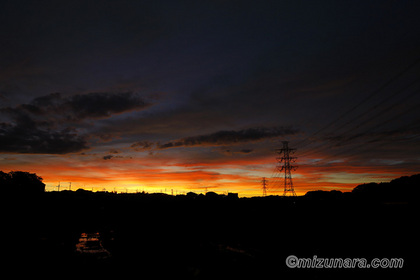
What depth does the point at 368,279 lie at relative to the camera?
50.5 ft

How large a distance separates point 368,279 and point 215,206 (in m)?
44.1

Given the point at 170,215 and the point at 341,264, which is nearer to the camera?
the point at 341,264

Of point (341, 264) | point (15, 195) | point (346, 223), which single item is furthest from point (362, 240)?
point (15, 195)

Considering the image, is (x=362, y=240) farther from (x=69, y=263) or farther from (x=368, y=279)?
(x=69, y=263)

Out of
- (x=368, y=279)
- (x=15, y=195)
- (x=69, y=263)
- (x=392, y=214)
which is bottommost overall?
(x=368, y=279)

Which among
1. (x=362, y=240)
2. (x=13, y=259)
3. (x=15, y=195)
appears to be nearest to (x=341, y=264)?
(x=362, y=240)

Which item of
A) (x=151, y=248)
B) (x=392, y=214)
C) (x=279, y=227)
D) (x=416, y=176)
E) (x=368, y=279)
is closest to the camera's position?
(x=368, y=279)

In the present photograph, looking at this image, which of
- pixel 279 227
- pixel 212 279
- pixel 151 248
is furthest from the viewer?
pixel 279 227

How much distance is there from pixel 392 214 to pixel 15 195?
2776 inches

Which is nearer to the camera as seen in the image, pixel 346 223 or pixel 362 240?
pixel 362 240

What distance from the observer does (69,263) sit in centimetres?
1605

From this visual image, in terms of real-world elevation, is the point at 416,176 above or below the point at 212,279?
above

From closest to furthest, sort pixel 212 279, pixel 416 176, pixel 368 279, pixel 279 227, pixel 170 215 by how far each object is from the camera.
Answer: pixel 212 279 → pixel 368 279 → pixel 279 227 → pixel 170 215 → pixel 416 176

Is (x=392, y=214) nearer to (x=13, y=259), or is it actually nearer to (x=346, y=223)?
(x=346, y=223)
